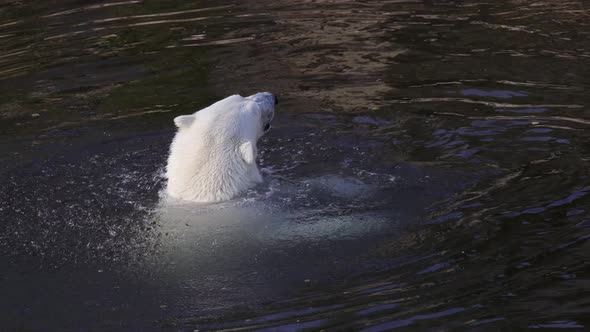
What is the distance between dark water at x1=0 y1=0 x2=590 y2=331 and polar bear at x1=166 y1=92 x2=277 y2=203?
0.46ft

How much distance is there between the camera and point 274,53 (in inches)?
421

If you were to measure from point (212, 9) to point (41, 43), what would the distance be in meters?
2.50

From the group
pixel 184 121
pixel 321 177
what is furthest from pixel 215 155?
pixel 321 177

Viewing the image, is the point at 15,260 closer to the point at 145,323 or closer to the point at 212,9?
the point at 145,323

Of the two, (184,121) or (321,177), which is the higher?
(184,121)

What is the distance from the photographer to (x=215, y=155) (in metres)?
6.32

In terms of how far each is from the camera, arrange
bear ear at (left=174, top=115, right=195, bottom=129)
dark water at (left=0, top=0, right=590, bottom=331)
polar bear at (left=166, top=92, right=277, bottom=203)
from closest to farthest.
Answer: dark water at (left=0, top=0, right=590, bottom=331) → polar bear at (left=166, top=92, right=277, bottom=203) → bear ear at (left=174, top=115, right=195, bottom=129)

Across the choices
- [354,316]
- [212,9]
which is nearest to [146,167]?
[354,316]

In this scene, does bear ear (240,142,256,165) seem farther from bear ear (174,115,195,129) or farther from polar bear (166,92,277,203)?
bear ear (174,115,195,129)

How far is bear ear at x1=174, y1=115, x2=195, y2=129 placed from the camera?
652cm

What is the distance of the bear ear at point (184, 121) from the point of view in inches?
257

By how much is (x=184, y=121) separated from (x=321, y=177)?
3.79 feet

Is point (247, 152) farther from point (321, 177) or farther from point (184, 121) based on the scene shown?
point (321, 177)

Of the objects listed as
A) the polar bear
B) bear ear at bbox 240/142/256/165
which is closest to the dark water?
the polar bear
